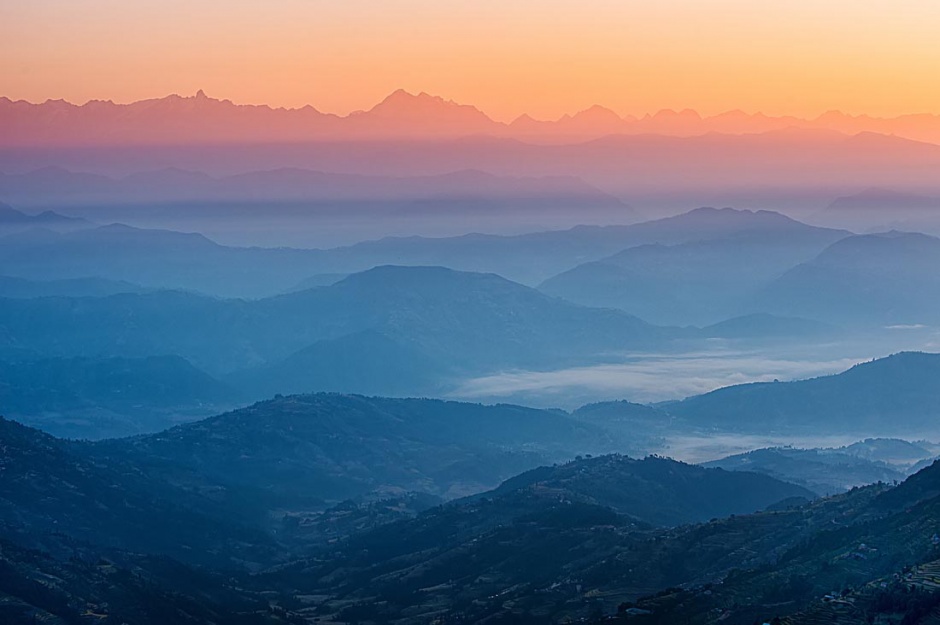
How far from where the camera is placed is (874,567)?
138m

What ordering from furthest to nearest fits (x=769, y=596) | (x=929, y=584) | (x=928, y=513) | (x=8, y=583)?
1. (x=8, y=583)
2. (x=928, y=513)
3. (x=769, y=596)
4. (x=929, y=584)

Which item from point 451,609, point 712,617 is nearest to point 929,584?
point 712,617

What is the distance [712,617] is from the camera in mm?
127500

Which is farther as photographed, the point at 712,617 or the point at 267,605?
the point at 267,605

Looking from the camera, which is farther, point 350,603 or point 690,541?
point 350,603

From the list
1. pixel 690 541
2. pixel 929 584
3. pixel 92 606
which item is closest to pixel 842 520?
pixel 690 541

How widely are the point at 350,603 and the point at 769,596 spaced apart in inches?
3050

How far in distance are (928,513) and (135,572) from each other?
114m

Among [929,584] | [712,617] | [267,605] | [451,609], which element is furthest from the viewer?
[267,605]

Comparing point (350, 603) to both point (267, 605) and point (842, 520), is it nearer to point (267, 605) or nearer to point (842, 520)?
point (267, 605)

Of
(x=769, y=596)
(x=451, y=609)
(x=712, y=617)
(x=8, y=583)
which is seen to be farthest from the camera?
(x=451, y=609)

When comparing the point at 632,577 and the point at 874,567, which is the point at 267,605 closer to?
the point at 632,577

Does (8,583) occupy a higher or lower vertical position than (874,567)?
higher

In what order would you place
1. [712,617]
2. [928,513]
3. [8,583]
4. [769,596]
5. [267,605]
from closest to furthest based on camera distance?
1. [712,617]
2. [769,596]
3. [928,513]
4. [8,583]
5. [267,605]
